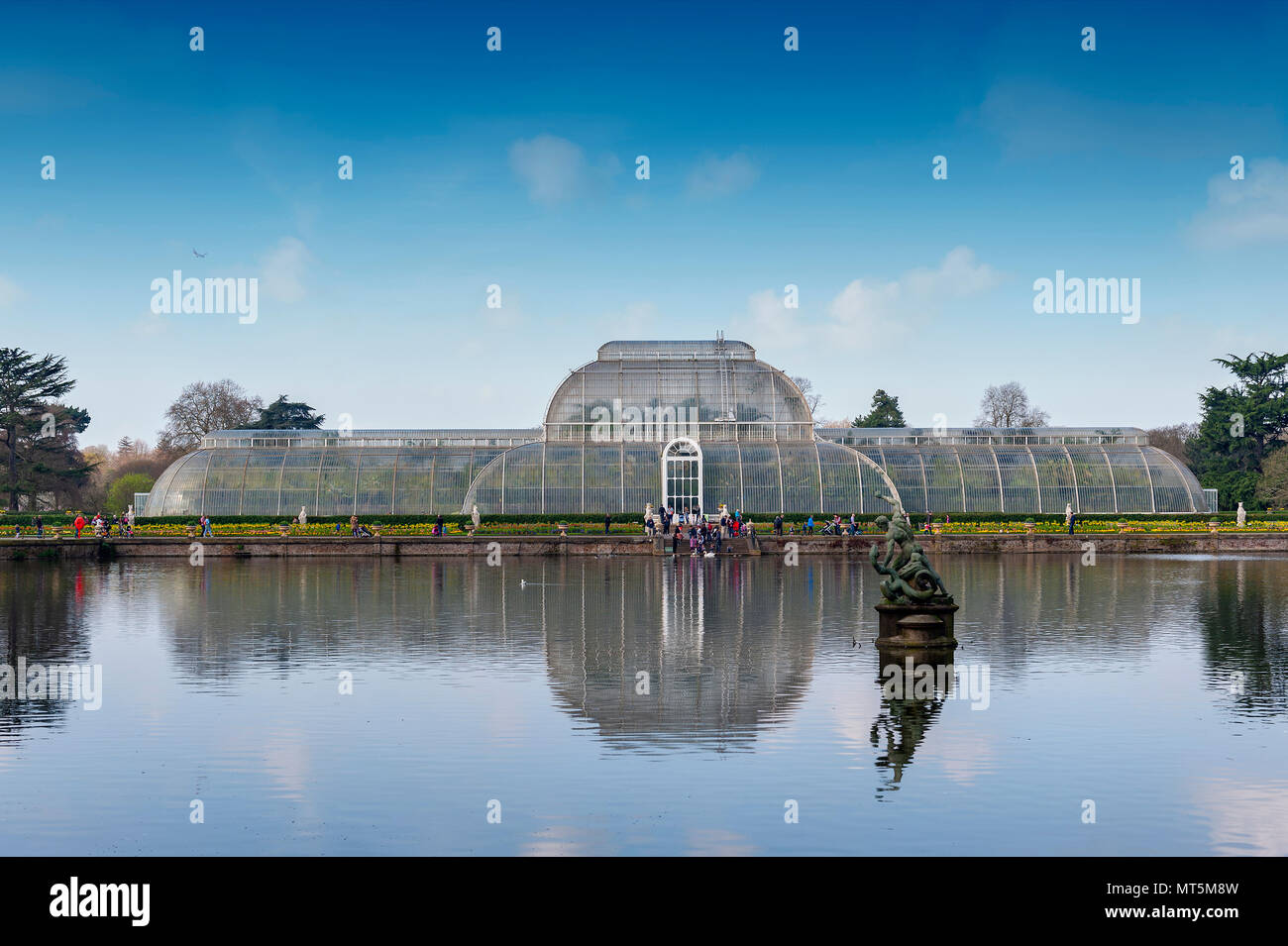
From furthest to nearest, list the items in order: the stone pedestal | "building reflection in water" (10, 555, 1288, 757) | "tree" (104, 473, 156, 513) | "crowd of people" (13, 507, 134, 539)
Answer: "tree" (104, 473, 156, 513), "crowd of people" (13, 507, 134, 539), the stone pedestal, "building reflection in water" (10, 555, 1288, 757)

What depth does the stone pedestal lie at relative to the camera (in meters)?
25.3

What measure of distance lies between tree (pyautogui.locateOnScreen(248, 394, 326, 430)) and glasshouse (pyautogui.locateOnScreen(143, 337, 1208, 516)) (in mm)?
28716

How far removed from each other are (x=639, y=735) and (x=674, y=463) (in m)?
65.5

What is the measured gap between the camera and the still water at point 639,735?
13.9 meters

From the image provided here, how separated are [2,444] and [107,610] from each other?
268 ft

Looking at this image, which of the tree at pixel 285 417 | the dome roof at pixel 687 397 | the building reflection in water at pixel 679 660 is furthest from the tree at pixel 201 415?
the building reflection in water at pixel 679 660

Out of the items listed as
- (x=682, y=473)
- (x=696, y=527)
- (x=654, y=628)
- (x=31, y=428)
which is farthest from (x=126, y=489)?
(x=654, y=628)

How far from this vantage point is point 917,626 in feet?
83.0

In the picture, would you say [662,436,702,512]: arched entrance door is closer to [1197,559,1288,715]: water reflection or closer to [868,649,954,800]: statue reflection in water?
[1197,559,1288,715]: water reflection

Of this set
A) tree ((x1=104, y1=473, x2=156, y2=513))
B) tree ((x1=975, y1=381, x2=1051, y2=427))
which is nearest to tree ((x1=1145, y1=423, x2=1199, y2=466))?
tree ((x1=975, y1=381, x2=1051, y2=427))

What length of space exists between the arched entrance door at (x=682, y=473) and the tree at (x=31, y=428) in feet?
179

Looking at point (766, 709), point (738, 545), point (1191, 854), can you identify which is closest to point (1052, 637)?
point (766, 709)

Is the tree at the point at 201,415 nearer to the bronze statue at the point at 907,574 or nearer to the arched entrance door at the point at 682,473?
the arched entrance door at the point at 682,473

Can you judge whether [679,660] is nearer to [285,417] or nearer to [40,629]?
[40,629]
